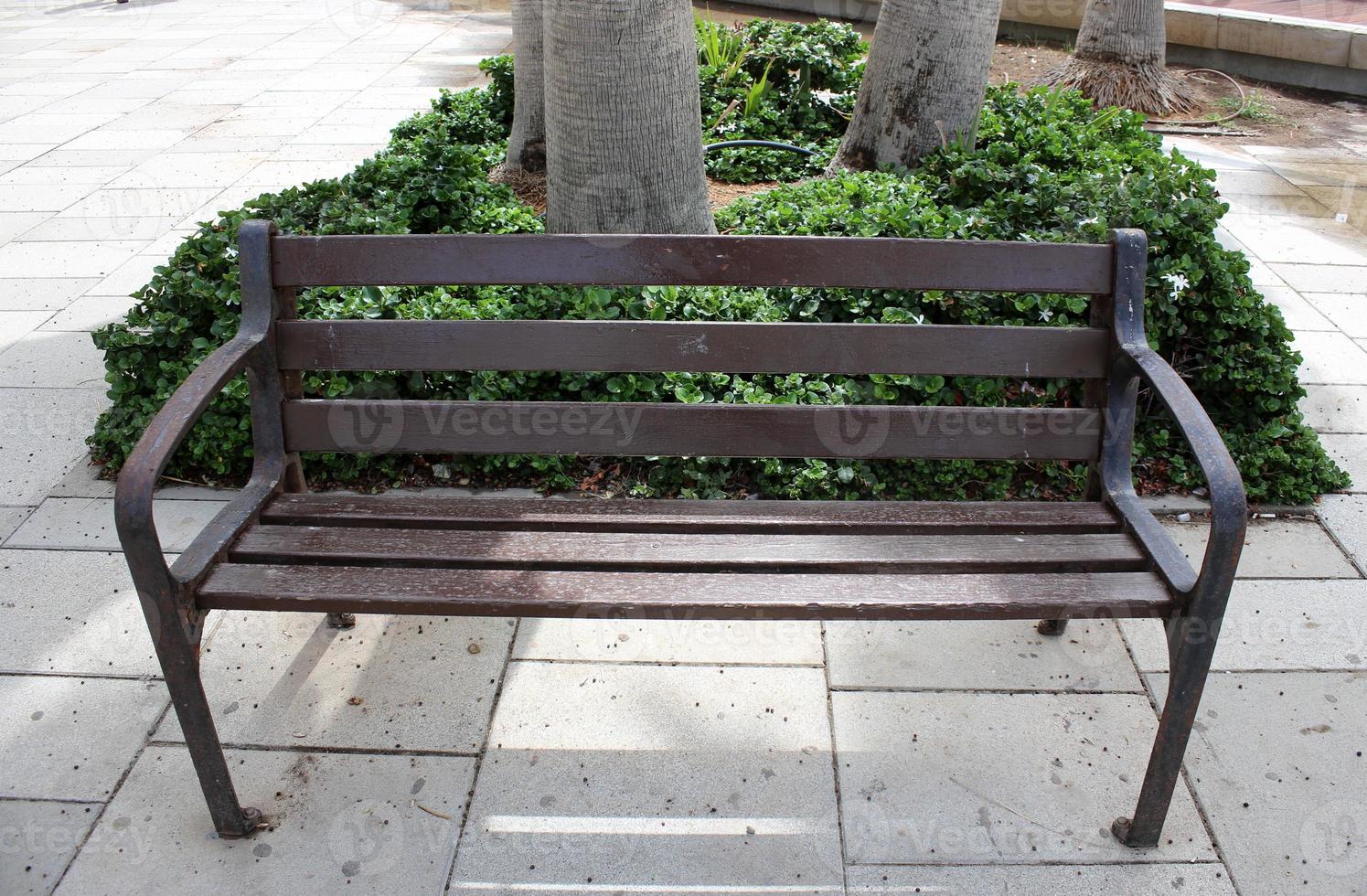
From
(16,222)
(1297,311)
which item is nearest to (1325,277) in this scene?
(1297,311)

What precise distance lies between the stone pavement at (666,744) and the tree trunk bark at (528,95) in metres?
2.81

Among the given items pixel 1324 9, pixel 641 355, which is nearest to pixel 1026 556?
pixel 641 355

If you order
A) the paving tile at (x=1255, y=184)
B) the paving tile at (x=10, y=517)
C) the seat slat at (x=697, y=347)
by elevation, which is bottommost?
the paving tile at (x=10, y=517)

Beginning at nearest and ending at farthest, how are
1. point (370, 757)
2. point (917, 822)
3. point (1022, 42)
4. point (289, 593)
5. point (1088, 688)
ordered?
point (289, 593) → point (917, 822) → point (370, 757) → point (1088, 688) → point (1022, 42)

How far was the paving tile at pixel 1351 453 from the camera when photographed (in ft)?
12.4

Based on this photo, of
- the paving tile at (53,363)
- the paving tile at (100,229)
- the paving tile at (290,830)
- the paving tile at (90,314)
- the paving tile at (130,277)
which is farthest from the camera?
the paving tile at (100,229)

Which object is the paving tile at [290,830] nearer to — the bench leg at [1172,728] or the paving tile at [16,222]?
the bench leg at [1172,728]

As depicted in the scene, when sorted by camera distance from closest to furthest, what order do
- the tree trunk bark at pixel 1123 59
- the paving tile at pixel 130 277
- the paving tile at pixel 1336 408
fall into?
the paving tile at pixel 1336 408, the paving tile at pixel 130 277, the tree trunk bark at pixel 1123 59

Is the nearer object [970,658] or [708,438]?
[708,438]

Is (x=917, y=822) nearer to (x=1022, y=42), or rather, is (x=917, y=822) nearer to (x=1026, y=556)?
(x=1026, y=556)

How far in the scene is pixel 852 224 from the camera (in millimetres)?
4094

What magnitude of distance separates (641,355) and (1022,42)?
1036cm

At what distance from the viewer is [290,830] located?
2.41m

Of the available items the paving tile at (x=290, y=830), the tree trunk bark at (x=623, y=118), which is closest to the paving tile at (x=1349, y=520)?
the tree trunk bark at (x=623, y=118)
